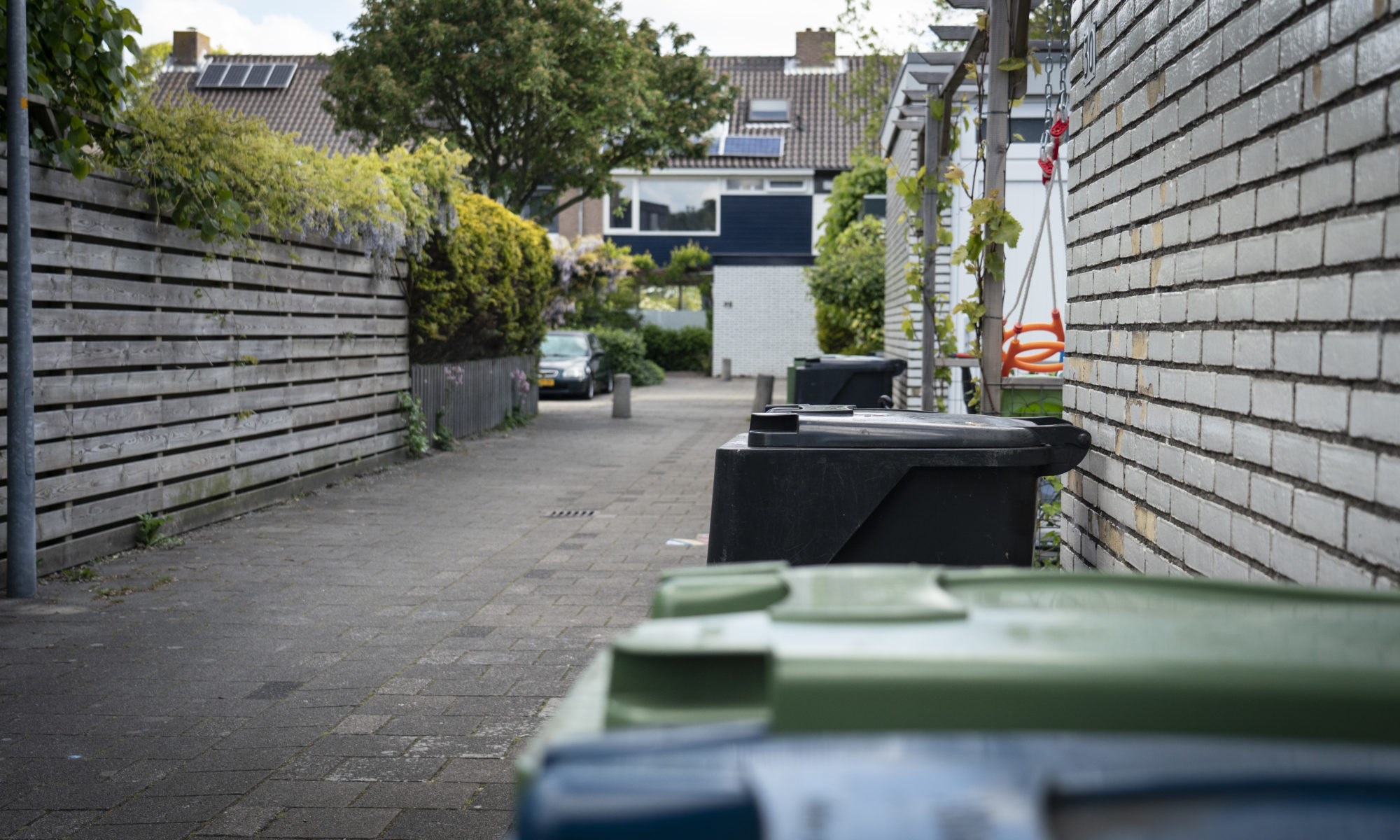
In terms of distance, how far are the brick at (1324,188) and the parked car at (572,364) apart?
2209 centimetres

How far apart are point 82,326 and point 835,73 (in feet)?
127

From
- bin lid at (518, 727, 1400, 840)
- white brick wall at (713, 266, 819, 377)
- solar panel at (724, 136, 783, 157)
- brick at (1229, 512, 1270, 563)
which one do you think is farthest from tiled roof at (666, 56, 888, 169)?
bin lid at (518, 727, 1400, 840)

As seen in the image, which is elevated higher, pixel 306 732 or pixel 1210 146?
pixel 1210 146

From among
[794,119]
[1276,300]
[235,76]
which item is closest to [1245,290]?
[1276,300]

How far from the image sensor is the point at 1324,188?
2527 millimetres

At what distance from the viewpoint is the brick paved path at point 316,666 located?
12.1ft

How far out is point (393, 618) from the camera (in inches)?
239

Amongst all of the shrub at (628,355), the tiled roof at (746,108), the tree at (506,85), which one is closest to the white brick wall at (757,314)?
the tiled roof at (746,108)

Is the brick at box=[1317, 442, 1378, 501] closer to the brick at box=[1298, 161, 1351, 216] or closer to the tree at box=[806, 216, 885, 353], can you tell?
the brick at box=[1298, 161, 1351, 216]

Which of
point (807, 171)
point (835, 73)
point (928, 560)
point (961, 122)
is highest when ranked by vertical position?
point (835, 73)

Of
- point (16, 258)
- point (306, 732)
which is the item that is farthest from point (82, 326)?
point (306, 732)

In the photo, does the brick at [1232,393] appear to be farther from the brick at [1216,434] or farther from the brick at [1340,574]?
the brick at [1340,574]

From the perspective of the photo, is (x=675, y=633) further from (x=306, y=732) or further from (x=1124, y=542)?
(x=306, y=732)

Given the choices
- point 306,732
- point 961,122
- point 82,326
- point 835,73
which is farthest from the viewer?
point 835,73
